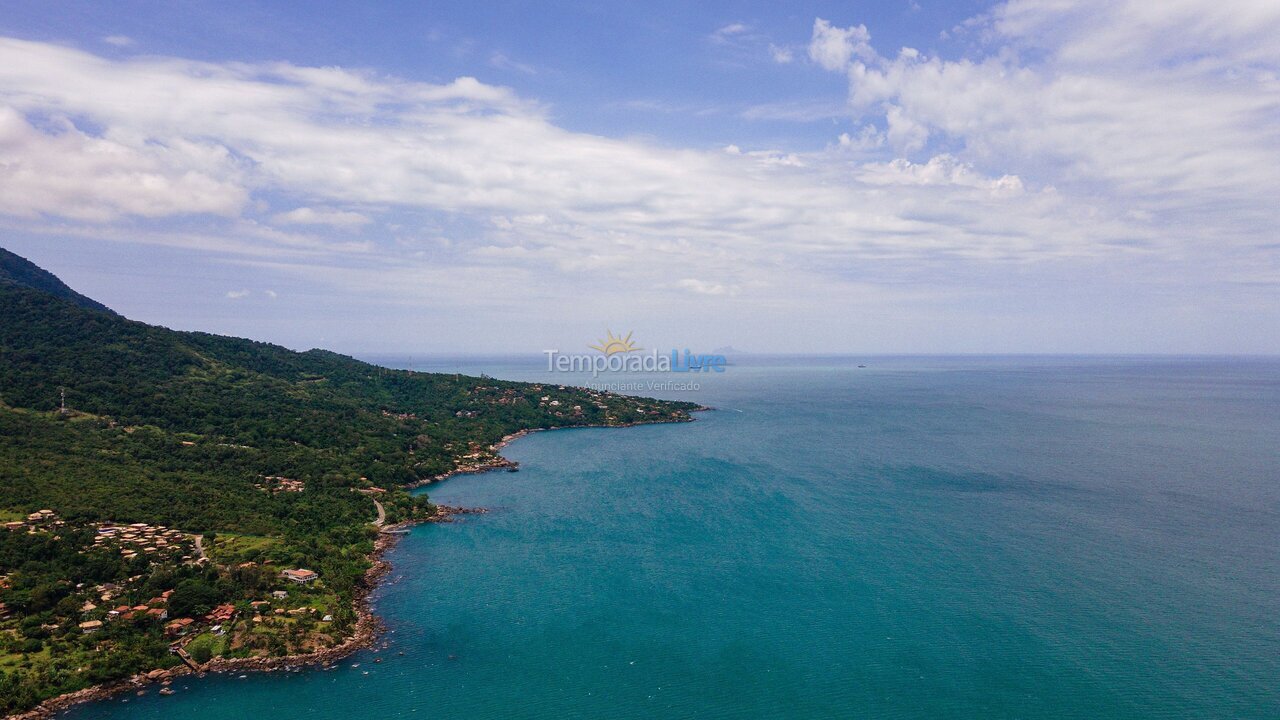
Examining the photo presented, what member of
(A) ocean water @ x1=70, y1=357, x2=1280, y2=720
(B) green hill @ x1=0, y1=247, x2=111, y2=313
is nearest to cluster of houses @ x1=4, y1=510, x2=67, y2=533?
(A) ocean water @ x1=70, y1=357, x2=1280, y2=720

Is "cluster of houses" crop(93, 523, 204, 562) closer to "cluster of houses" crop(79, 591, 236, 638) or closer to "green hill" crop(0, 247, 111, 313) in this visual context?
"cluster of houses" crop(79, 591, 236, 638)

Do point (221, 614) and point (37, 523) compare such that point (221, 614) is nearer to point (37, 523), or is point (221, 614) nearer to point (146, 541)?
point (146, 541)

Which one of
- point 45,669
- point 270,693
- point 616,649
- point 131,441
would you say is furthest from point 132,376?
point 616,649

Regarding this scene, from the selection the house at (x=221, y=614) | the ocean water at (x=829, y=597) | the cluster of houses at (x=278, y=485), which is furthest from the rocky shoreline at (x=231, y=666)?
the cluster of houses at (x=278, y=485)

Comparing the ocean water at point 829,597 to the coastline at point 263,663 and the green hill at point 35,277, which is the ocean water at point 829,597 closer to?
the coastline at point 263,663

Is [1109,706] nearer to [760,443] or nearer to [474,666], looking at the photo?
[474,666]
